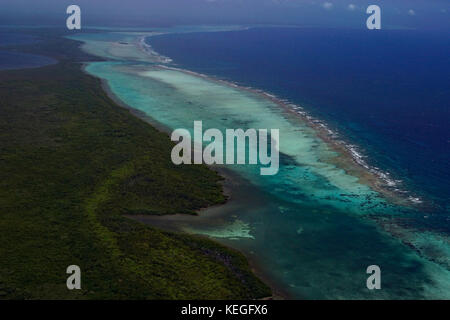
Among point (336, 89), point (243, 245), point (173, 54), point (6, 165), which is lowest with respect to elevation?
point (243, 245)

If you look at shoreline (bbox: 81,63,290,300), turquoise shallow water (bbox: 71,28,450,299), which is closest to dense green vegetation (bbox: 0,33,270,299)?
shoreline (bbox: 81,63,290,300)

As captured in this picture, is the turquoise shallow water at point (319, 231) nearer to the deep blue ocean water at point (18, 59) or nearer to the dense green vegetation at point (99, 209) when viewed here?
the dense green vegetation at point (99, 209)

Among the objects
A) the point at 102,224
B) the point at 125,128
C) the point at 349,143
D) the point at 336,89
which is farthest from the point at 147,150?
the point at 336,89

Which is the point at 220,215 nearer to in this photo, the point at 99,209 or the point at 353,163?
the point at 99,209

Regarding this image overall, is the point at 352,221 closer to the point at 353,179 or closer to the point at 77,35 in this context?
the point at 353,179

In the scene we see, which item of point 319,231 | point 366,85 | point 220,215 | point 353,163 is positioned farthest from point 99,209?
point 366,85

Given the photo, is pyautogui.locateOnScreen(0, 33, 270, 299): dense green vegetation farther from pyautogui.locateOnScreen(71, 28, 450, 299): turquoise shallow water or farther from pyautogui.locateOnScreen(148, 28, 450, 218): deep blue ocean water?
pyautogui.locateOnScreen(148, 28, 450, 218): deep blue ocean water

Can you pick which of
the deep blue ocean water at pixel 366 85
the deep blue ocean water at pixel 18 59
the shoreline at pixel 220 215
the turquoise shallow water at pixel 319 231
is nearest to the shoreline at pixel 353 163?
the turquoise shallow water at pixel 319 231
